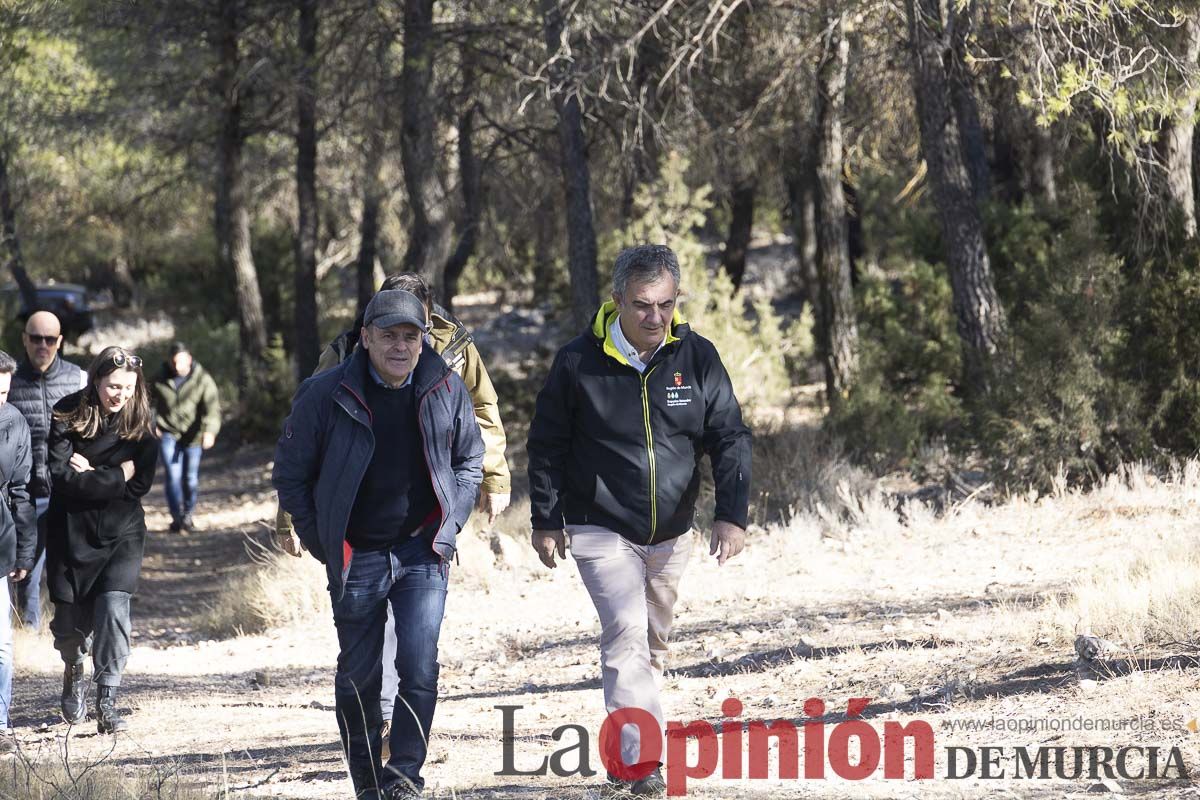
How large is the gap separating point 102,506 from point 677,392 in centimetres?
300

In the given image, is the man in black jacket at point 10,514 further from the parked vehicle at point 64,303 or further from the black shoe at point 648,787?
the parked vehicle at point 64,303

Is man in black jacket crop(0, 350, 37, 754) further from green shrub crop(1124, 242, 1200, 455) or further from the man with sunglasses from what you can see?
green shrub crop(1124, 242, 1200, 455)

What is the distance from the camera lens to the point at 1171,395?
9.82 m

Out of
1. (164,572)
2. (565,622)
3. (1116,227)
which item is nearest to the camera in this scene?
(565,622)

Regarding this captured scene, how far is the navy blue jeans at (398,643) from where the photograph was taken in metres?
4.57

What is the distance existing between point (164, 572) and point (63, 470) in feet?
24.1

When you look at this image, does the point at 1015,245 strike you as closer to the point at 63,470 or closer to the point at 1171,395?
the point at 1171,395

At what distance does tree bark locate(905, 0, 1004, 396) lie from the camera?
1116cm

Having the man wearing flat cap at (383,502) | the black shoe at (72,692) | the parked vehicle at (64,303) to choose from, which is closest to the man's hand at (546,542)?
the man wearing flat cap at (383,502)

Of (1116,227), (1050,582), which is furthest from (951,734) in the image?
(1116,227)

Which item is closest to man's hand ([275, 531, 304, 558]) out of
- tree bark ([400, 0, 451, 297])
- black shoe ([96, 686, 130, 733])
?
black shoe ([96, 686, 130, 733])

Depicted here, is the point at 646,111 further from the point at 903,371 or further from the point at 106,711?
the point at 106,711

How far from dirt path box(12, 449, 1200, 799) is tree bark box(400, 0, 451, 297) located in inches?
176

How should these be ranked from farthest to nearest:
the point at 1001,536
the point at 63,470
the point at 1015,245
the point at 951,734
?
the point at 1015,245, the point at 1001,536, the point at 63,470, the point at 951,734
